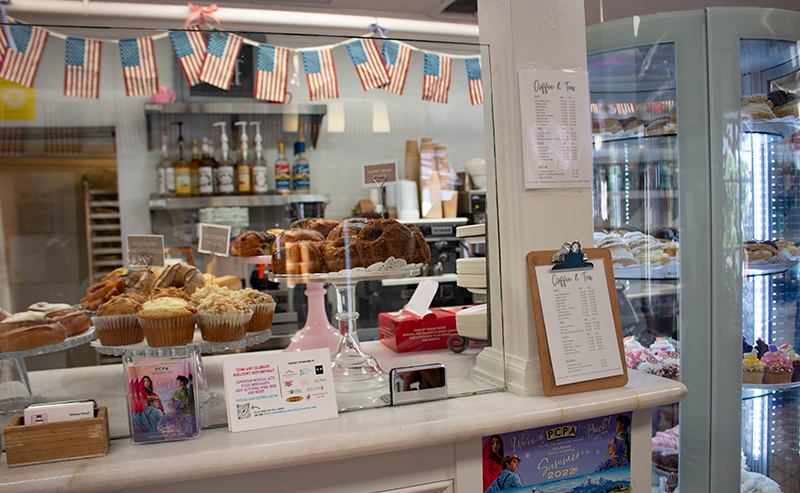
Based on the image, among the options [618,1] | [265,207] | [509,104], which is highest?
[618,1]

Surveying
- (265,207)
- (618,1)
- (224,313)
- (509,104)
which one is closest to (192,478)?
(224,313)

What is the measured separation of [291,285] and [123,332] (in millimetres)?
423

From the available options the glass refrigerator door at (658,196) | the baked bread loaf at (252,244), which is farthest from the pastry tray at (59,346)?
the glass refrigerator door at (658,196)

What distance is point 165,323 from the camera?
1.29m

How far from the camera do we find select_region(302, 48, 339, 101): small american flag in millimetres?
1901

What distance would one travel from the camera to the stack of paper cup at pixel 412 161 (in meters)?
1.60

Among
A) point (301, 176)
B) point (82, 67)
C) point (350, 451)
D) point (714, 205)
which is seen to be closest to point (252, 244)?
point (301, 176)

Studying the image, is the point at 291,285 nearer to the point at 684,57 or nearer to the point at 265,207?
the point at 265,207

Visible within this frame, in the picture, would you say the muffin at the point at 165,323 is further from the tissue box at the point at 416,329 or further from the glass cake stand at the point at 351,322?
the tissue box at the point at 416,329

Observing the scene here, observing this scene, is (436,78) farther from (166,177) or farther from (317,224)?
(166,177)

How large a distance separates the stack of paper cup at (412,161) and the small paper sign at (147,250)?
2.24 feet

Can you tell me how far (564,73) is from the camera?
1.49 meters

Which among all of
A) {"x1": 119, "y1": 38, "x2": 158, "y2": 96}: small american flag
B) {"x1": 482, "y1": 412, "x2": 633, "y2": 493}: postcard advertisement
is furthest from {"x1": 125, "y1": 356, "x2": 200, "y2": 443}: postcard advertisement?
{"x1": 119, "y1": 38, "x2": 158, "y2": 96}: small american flag

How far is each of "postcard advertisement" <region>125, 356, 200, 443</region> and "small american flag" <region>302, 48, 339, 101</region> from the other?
3.56 feet
